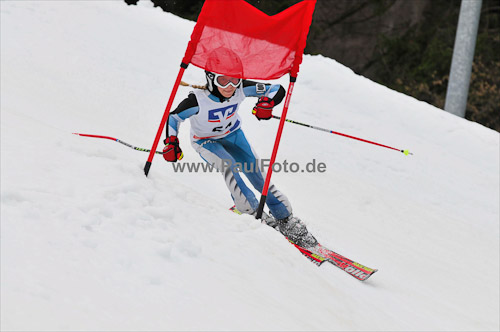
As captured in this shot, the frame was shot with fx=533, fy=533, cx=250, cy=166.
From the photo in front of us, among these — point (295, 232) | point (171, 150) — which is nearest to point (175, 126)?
point (171, 150)

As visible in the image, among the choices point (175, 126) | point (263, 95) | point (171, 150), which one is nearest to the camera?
point (171, 150)

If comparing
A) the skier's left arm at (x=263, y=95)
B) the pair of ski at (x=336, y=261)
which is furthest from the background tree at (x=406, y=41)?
the pair of ski at (x=336, y=261)

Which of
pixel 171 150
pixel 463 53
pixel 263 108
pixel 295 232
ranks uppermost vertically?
pixel 463 53

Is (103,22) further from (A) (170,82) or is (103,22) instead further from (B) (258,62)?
(B) (258,62)

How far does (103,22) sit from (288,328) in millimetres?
9482

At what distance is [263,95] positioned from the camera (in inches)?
193

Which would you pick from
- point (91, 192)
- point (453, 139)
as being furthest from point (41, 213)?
point (453, 139)

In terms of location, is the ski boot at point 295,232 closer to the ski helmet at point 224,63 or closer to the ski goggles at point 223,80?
the ski goggles at point 223,80

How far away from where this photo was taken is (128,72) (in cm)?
915

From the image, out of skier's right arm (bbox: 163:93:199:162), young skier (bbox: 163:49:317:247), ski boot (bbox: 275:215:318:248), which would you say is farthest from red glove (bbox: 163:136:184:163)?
ski boot (bbox: 275:215:318:248)

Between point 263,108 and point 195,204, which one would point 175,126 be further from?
point 195,204

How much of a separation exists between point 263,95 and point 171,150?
1.18m

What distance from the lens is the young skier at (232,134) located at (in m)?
4.59

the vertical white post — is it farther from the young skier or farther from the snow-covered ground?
the young skier
